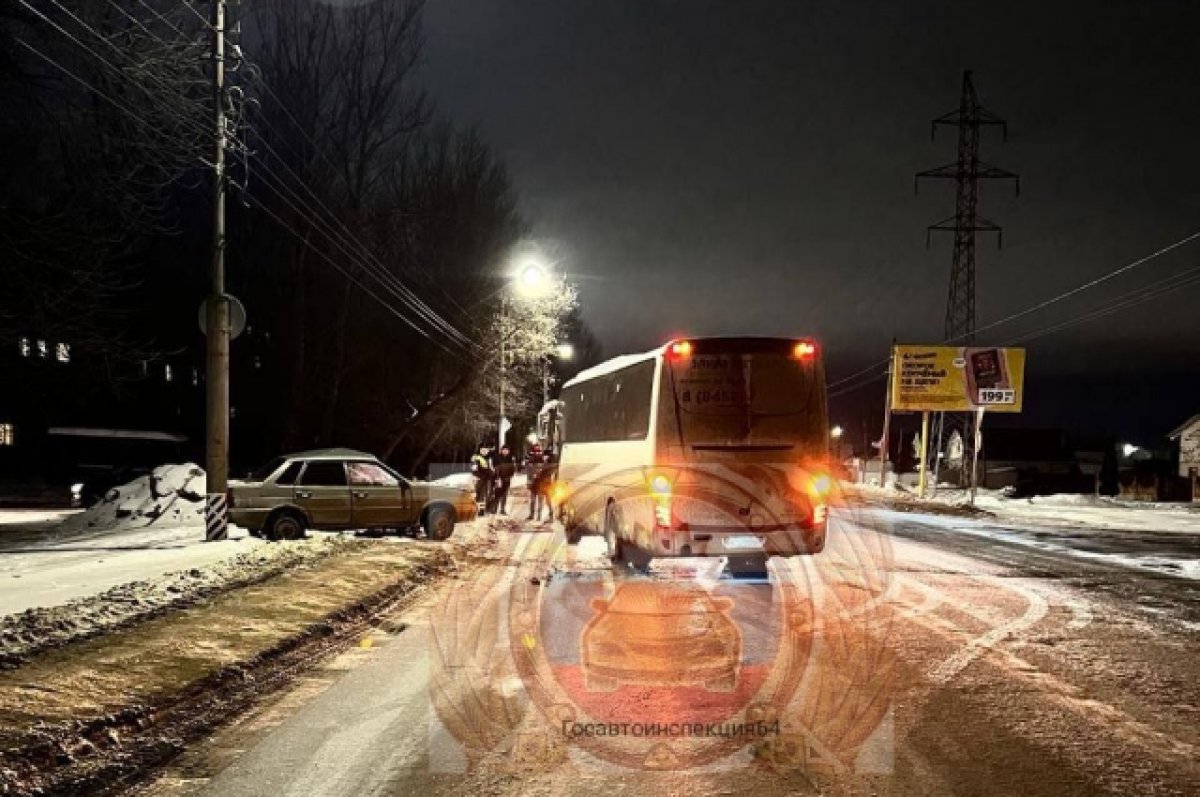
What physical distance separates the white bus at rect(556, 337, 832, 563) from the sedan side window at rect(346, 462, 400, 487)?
244 inches

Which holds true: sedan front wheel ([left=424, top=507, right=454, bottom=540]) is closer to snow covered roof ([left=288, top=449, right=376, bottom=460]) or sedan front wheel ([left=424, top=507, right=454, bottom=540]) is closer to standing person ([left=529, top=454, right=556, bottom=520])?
snow covered roof ([left=288, top=449, right=376, bottom=460])

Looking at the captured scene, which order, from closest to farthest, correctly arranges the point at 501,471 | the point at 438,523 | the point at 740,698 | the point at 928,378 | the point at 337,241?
the point at 740,698
the point at 438,523
the point at 501,471
the point at 337,241
the point at 928,378

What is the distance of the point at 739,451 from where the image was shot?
38.6 ft

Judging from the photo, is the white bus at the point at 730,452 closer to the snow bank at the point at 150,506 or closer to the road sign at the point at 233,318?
the road sign at the point at 233,318

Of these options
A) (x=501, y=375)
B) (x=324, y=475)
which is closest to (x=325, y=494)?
(x=324, y=475)

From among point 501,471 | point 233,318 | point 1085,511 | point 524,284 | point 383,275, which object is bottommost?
point 1085,511

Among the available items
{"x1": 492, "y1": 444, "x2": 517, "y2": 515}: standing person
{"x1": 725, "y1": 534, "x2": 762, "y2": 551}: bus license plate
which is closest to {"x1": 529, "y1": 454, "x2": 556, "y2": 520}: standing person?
{"x1": 492, "y1": 444, "x2": 517, "y2": 515}: standing person

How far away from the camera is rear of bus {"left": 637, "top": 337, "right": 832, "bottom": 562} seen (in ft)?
37.6

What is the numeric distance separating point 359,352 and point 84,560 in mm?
25001

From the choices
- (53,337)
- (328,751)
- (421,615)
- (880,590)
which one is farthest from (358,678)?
(53,337)

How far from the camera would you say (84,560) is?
1393cm

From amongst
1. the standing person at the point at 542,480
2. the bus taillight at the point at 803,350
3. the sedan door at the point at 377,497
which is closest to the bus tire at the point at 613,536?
the bus taillight at the point at 803,350

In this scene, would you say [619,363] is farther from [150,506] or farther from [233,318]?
[150,506]

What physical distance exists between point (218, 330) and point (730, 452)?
32.5 ft
